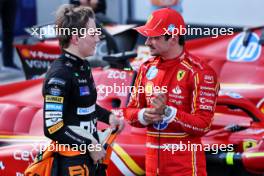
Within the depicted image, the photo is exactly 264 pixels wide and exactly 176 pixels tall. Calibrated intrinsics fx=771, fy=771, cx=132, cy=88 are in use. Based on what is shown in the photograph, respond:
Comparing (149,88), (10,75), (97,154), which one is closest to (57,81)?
(97,154)

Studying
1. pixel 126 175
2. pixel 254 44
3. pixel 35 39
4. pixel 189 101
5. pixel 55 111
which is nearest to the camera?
pixel 55 111

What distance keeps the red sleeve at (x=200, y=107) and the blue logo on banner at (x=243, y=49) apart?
10.3 ft

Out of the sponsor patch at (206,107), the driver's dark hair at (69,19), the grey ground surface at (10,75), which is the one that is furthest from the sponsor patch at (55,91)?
the grey ground surface at (10,75)

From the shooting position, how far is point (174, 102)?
3.90m

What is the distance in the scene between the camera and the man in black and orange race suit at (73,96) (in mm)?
3672

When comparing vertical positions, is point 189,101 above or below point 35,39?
above

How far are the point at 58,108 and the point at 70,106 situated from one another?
0.31 ft

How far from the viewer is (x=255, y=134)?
5020mm

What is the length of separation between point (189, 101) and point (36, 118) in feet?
6.24

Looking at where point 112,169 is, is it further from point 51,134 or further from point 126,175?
point 51,134

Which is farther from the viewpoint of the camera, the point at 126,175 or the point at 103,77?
the point at 103,77

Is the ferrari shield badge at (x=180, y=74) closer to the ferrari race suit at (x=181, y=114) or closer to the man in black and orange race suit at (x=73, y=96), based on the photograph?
the ferrari race suit at (x=181, y=114)

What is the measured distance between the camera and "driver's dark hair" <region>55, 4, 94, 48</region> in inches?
146

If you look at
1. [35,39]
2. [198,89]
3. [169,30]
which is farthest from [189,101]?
[35,39]
